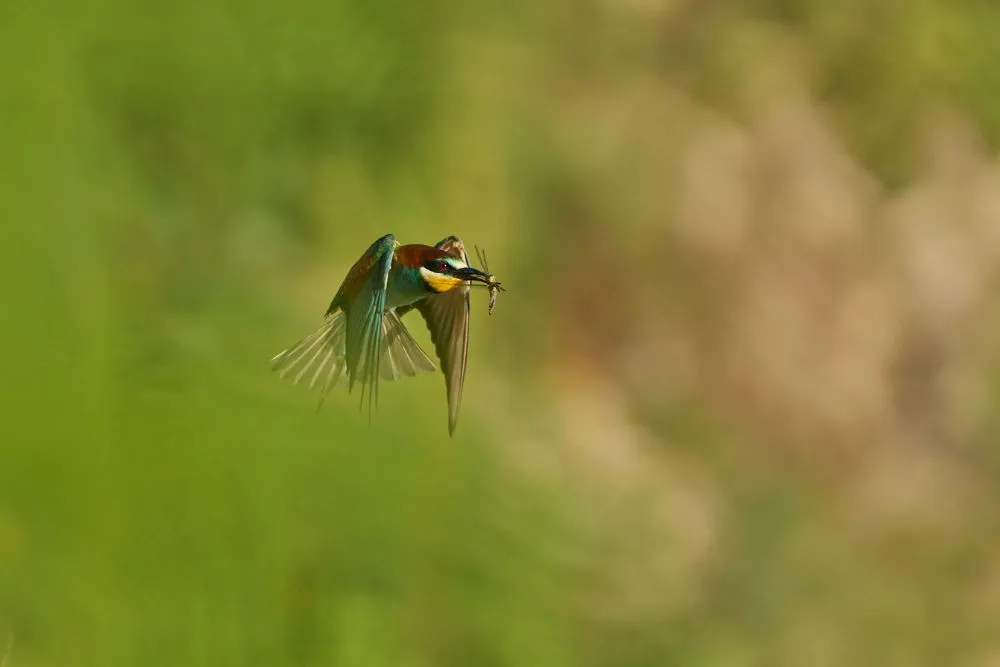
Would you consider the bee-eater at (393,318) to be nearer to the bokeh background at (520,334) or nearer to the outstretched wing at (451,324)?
the outstretched wing at (451,324)

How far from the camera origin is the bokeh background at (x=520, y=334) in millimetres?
823

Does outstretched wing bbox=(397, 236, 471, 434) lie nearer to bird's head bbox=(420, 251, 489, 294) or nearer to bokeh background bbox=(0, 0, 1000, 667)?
bird's head bbox=(420, 251, 489, 294)

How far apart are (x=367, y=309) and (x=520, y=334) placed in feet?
2.32

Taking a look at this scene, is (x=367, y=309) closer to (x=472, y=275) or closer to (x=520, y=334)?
(x=472, y=275)

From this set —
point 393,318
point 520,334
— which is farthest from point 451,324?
point 520,334

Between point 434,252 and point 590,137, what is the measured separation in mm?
771

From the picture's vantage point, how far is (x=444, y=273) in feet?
1.45

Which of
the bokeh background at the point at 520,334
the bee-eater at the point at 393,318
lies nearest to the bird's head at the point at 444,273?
the bee-eater at the point at 393,318

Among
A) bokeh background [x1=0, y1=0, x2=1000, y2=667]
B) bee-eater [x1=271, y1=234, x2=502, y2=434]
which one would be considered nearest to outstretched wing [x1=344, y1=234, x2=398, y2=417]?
bee-eater [x1=271, y1=234, x2=502, y2=434]

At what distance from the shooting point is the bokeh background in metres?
0.82

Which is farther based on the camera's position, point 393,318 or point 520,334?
point 520,334

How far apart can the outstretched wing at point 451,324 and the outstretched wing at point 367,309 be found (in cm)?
3

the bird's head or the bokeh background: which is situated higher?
the bokeh background

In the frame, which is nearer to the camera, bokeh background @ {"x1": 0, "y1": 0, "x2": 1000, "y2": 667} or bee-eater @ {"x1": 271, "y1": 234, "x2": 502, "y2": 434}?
bee-eater @ {"x1": 271, "y1": 234, "x2": 502, "y2": 434}
